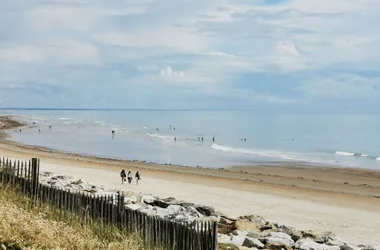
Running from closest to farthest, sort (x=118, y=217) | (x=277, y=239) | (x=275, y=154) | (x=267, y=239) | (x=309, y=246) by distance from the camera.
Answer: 1. (x=118, y=217)
2. (x=309, y=246)
3. (x=267, y=239)
4. (x=277, y=239)
5. (x=275, y=154)

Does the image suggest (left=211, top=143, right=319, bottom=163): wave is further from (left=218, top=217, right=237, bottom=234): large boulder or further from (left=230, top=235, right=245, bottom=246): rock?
(left=230, top=235, right=245, bottom=246): rock

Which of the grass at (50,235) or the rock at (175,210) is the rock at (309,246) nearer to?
the rock at (175,210)

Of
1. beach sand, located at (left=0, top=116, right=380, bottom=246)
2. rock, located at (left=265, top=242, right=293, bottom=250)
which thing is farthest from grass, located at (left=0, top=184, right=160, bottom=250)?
beach sand, located at (left=0, top=116, right=380, bottom=246)

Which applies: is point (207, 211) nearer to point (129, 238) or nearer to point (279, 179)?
point (129, 238)

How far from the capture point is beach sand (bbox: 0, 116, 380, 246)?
71.8 feet

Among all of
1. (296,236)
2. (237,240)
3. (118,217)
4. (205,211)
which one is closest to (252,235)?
(237,240)

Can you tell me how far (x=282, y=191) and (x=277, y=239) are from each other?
19739mm

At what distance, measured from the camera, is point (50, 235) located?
25.4 ft

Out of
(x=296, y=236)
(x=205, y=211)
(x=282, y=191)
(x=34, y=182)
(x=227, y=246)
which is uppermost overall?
(x=34, y=182)

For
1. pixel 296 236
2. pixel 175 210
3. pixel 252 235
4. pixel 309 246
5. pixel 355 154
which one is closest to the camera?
pixel 309 246

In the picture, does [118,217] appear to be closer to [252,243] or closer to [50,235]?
[50,235]

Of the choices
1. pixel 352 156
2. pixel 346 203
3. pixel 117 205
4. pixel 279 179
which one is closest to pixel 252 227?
pixel 117 205

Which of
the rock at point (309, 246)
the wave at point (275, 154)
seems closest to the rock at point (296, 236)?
the rock at point (309, 246)

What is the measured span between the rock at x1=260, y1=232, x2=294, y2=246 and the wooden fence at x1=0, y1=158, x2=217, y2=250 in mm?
2981
